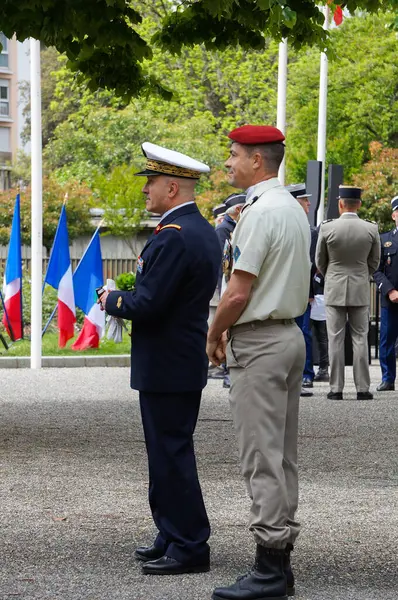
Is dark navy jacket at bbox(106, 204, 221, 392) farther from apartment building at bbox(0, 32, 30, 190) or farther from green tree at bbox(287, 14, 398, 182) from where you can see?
apartment building at bbox(0, 32, 30, 190)

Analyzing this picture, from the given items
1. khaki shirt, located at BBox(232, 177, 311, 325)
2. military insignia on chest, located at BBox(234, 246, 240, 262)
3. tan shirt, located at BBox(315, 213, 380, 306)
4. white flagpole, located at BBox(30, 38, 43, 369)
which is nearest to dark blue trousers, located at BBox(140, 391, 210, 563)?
khaki shirt, located at BBox(232, 177, 311, 325)

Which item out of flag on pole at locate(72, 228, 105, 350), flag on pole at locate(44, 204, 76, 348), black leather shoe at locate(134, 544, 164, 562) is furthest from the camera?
flag on pole at locate(72, 228, 105, 350)

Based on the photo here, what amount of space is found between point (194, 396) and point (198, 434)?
4.71m

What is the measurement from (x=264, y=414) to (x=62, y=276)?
13.6 m

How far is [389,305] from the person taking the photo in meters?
13.7

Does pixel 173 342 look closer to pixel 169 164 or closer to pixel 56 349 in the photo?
pixel 169 164

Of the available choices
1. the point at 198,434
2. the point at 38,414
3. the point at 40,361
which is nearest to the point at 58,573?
the point at 198,434

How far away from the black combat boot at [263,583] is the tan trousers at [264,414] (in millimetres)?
66

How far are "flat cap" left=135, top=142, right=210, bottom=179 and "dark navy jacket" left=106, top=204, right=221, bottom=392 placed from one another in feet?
0.56

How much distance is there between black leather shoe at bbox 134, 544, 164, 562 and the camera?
18.8 ft

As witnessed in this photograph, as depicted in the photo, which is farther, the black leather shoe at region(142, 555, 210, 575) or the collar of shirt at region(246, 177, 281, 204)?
the black leather shoe at region(142, 555, 210, 575)

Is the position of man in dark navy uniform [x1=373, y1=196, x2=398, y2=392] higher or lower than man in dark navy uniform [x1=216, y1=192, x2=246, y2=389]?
lower

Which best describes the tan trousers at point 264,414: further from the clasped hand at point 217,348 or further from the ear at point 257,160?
the ear at point 257,160

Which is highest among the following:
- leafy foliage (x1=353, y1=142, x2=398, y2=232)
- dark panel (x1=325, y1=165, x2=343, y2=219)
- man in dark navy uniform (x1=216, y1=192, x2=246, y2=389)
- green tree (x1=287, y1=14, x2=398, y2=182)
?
green tree (x1=287, y1=14, x2=398, y2=182)
